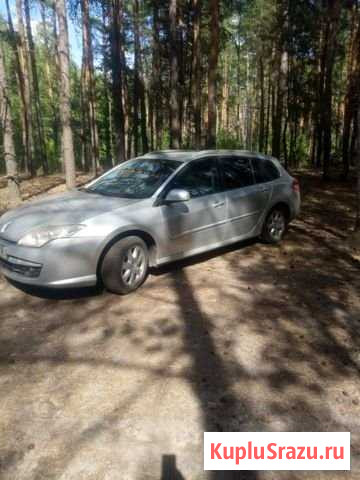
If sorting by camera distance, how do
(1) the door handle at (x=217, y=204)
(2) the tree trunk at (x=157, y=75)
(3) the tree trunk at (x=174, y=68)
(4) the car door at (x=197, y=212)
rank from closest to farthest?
(4) the car door at (x=197, y=212) → (1) the door handle at (x=217, y=204) → (3) the tree trunk at (x=174, y=68) → (2) the tree trunk at (x=157, y=75)

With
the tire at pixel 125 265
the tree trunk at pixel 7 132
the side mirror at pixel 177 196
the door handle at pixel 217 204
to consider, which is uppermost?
the tree trunk at pixel 7 132

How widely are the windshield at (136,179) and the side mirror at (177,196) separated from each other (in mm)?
266

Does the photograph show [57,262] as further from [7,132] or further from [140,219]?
[7,132]

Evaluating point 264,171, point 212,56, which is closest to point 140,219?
point 264,171

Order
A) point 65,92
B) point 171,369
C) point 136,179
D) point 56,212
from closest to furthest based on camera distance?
point 171,369, point 56,212, point 136,179, point 65,92

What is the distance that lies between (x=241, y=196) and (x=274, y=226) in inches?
48.5

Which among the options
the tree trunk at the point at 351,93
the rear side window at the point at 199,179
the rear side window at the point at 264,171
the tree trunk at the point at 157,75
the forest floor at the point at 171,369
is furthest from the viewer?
the tree trunk at the point at 157,75

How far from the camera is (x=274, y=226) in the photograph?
715cm

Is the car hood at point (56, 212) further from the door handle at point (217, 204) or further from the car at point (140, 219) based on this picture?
the door handle at point (217, 204)

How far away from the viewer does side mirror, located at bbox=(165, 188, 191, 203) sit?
5031mm

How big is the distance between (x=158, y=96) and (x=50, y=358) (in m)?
23.2

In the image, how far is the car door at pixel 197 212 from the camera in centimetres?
532

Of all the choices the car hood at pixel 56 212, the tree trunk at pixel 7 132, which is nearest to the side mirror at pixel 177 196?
the car hood at pixel 56 212

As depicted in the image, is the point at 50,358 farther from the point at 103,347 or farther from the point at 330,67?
the point at 330,67
